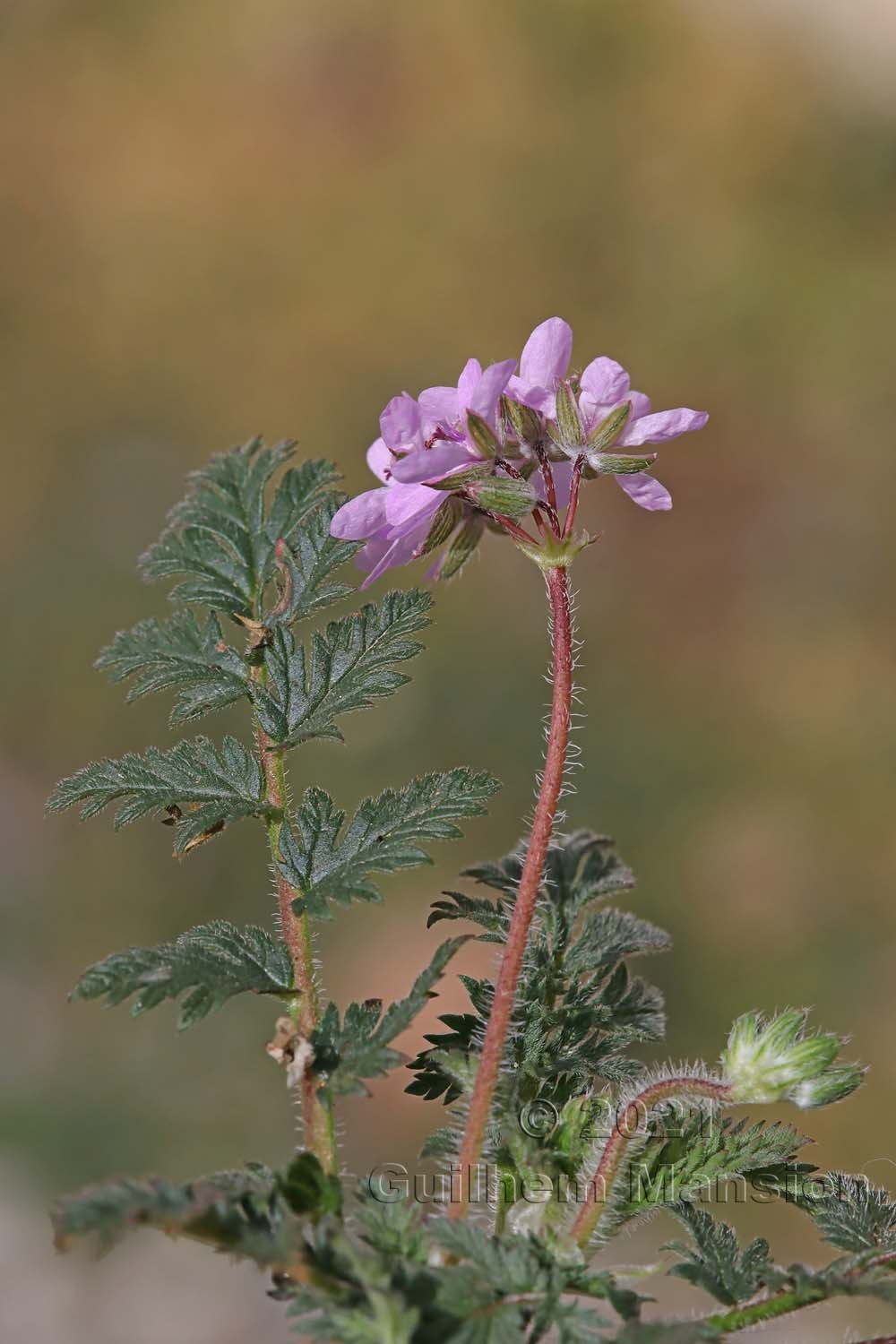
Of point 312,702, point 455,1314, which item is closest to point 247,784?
point 312,702

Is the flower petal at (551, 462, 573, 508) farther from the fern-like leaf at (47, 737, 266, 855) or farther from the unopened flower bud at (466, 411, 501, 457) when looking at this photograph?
the fern-like leaf at (47, 737, 266, 855)

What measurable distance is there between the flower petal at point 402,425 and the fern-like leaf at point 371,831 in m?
0.39

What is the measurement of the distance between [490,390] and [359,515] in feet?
0.78

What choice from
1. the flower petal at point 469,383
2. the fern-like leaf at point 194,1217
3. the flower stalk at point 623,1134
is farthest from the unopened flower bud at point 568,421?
the fern-like leaf at point 194,1217

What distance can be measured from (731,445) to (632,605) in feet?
3.73

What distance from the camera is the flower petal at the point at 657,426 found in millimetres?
1616

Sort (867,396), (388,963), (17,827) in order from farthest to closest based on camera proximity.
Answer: (867,396) < (17,827) < (388,963)

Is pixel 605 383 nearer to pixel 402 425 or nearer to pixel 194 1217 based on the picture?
pixel 402 425

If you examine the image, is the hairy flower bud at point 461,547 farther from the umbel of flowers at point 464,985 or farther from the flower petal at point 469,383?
the flower petal at point 469,383

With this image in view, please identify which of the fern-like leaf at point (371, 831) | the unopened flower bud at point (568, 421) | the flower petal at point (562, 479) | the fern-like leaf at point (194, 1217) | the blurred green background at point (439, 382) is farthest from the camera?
the blurred green background at point (439, 382)

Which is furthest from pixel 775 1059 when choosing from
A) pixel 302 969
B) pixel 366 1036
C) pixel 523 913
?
pixel 302 969

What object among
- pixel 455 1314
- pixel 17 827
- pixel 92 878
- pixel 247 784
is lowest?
pixel 455 1314

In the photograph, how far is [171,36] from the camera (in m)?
7.96

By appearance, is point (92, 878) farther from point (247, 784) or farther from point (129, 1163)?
point (247, 784)
